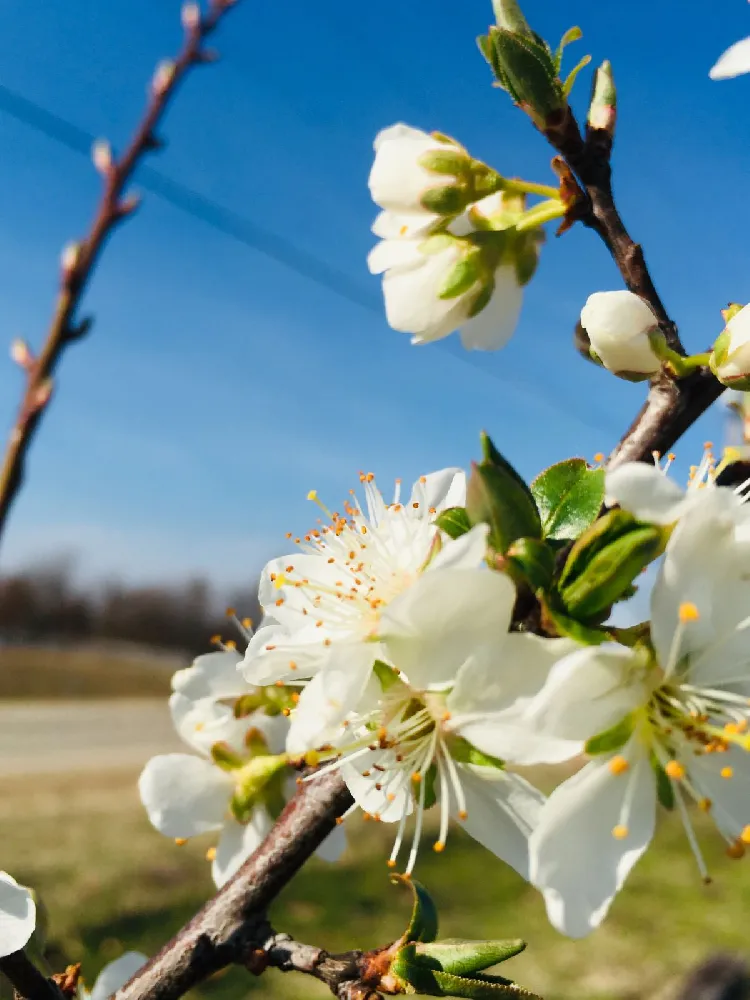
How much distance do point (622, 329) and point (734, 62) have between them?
174mm

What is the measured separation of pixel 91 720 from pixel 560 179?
832cm

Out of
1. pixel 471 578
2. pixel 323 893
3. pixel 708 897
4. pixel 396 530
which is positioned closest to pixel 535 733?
pixel 471 578

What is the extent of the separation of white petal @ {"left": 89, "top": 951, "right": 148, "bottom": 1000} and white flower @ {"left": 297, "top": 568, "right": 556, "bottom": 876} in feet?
1.01

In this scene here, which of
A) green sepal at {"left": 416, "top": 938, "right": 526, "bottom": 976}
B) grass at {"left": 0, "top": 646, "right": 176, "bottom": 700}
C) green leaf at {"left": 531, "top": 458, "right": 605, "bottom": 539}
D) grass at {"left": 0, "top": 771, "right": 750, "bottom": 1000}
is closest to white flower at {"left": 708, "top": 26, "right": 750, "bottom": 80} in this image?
green leaf at {"left": 531, "top": 458, "right": 605, "bottom": 539}

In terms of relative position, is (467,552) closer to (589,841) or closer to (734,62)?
(589,841)

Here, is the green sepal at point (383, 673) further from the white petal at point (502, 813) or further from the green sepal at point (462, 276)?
the green sepal at point (462, 276)

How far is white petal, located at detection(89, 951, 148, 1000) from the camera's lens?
63 centimetres

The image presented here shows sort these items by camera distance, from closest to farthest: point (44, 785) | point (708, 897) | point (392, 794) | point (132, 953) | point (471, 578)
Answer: point (471, 578)
point (392, 794)
point (132, 953)
point (708, 897)
point (44, 785)

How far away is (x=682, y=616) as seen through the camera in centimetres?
36

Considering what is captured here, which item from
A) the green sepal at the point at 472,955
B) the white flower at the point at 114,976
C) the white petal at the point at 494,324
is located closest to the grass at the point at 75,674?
the white flower at the point at 114,976

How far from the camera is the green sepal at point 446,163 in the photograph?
0.57m

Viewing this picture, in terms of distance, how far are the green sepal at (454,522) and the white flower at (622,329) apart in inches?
5.4

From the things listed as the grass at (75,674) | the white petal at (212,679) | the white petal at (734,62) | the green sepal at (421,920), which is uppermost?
the white petal at (734,62)

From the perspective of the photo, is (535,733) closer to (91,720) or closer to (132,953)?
(132,953)
